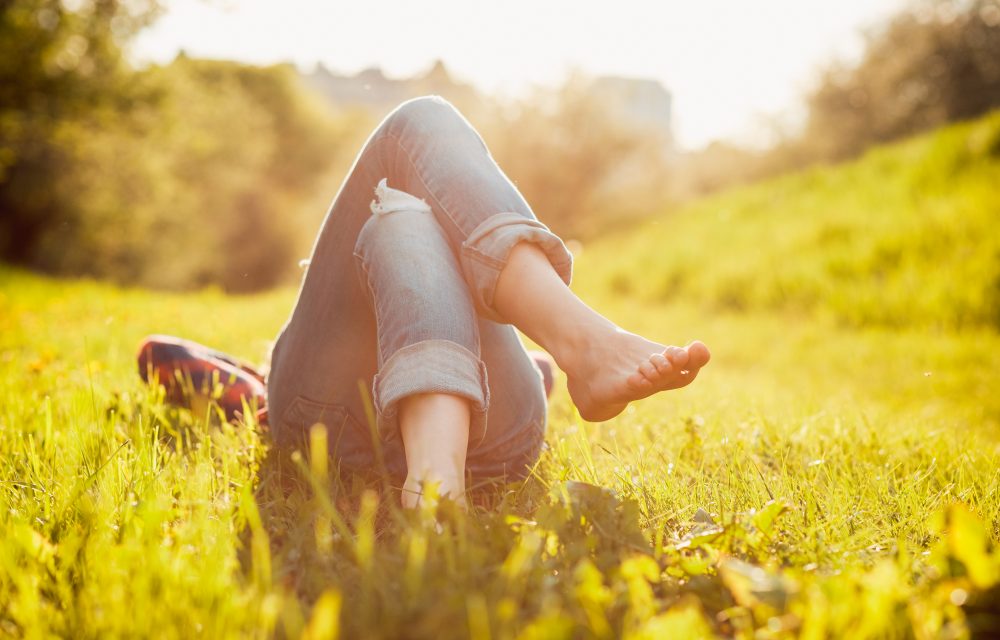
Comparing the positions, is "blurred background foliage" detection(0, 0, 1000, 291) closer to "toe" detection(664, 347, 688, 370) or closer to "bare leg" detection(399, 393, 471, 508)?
"bare leg" detection(399, 393, 471, 508)

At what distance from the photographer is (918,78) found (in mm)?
14609

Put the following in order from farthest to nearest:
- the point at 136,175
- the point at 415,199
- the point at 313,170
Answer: the point at 313,170 → the point at 136,175 → the point at 415,199

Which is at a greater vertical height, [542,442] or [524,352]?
[524,352]

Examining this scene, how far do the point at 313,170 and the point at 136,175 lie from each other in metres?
13.1

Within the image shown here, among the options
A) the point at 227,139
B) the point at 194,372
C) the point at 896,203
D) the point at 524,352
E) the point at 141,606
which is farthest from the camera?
the point at 227,139

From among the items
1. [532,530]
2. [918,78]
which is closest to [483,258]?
[532,530]

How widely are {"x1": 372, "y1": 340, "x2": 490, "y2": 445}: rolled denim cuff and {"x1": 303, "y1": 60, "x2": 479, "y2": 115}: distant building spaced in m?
7.63

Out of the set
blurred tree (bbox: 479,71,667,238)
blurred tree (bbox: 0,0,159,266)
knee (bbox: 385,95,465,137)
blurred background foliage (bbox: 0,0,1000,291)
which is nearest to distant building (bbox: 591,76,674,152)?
blurred tree (bbox: 479,71,667,238)

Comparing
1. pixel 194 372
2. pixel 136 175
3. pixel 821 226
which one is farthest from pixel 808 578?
pixel 136 175

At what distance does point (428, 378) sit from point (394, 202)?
479 millimetres

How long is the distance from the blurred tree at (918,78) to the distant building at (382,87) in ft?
29.5

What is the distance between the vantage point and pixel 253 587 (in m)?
1.01

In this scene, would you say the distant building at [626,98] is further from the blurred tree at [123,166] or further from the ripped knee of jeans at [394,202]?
the ripped knee of jeans at [394,202]

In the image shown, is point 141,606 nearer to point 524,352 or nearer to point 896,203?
point 524,352
